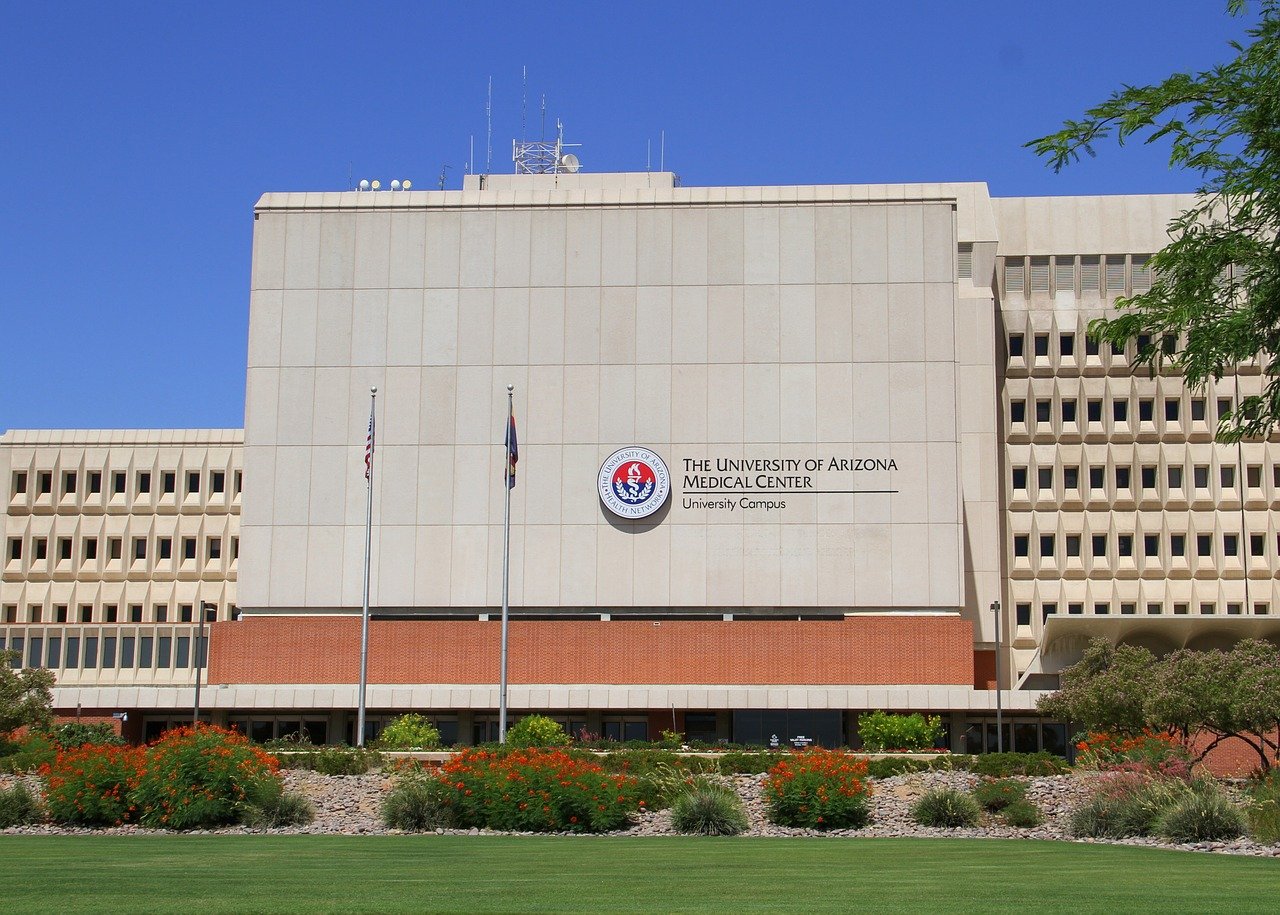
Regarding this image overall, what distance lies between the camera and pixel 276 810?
1191 inches

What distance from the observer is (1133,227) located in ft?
253

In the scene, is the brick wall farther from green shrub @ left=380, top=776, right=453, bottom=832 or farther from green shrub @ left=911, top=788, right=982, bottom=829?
green shrub @ left=380, top=776, right=453, bottom=832

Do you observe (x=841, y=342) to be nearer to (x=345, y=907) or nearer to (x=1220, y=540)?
(x=1220, y=540)

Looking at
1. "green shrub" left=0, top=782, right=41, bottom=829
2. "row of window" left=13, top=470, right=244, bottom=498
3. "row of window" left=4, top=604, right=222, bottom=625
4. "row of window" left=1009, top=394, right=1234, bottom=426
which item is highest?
"row of window" left=1009, top=394, right=1234, bottom=426

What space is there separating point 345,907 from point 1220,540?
6850cm

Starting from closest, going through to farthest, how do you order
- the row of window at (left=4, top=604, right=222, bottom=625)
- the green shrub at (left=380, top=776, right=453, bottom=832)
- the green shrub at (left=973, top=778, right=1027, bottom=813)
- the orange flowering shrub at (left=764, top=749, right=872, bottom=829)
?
the green shrub at (left=380, top=776, right=453, bottom=832) < the orange flowering shrub at (left=764, top=749, right=872, bottom=829) < the green shrub at (left=973, top=778, right=1027, bottom=813) < the row of window at (left=4, top=604, right=222, bottom=625)

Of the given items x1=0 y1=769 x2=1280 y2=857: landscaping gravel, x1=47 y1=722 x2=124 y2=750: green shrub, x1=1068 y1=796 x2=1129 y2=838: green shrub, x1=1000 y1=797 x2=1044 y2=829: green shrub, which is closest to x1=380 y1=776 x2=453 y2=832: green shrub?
x1=0 y1=769 x2=1280 y2=857: landscaping gravel

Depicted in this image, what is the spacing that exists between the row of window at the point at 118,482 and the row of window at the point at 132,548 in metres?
2.46

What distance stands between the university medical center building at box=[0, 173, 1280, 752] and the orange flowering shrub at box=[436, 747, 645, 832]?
3527cm

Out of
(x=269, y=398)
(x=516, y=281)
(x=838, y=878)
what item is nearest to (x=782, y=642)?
(x=516, y=281)

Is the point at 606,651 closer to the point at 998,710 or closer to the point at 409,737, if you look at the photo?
the point at 409,737

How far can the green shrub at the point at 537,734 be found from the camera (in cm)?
5400

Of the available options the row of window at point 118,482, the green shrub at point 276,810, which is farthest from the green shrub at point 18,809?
the row of window at point 118,482

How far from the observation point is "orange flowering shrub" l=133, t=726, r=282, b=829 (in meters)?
29.5
